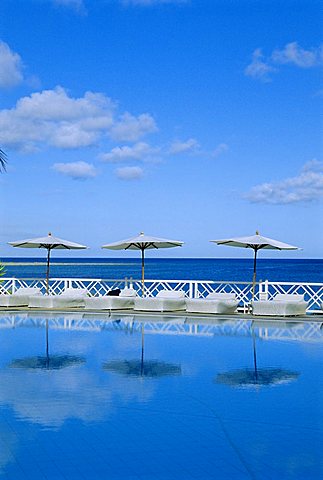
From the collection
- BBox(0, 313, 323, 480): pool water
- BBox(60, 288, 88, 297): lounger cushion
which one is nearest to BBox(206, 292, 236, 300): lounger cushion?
BBox(0, 313, 323, 480): pool water

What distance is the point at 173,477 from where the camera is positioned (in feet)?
15.7

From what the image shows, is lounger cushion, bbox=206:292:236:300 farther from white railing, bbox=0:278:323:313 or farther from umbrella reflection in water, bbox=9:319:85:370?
umbrella reflection in water, bbox=9:319:85:370

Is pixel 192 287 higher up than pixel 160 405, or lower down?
higher up

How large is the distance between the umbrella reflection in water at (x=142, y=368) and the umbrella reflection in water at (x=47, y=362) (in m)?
0.58

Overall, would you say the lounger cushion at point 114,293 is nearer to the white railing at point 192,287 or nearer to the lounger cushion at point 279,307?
the white railing at point 192,287

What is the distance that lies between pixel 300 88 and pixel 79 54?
8173mm

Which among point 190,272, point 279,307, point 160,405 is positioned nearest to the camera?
point 160,405

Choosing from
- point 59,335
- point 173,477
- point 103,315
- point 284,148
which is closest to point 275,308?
point 103,315

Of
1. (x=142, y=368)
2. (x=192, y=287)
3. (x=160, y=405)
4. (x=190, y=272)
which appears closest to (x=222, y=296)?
(x=192, y=287)

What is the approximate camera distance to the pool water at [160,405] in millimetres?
5070

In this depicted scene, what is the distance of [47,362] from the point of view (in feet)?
30.7

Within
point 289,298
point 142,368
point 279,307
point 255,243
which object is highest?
point 255,243

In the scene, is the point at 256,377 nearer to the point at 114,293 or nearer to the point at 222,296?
the point at 222,296

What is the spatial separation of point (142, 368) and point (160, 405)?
206cm
